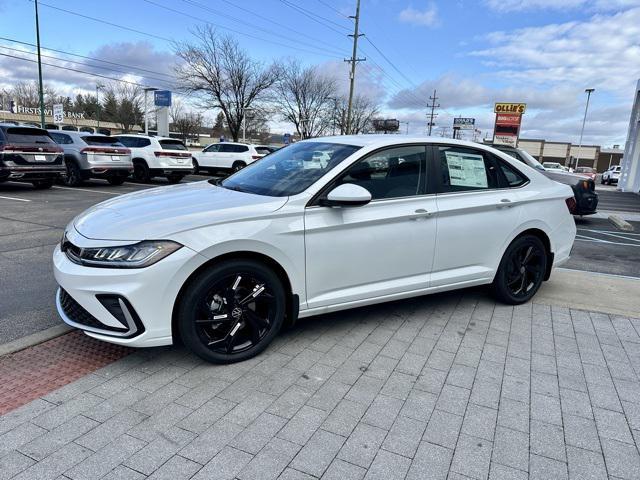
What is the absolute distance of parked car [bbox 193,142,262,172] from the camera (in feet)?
71.9

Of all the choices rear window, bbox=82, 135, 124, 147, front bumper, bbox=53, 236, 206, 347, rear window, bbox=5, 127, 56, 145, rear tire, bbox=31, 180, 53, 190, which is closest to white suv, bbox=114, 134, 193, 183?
rear window, bbox=82, 135, 124, 147

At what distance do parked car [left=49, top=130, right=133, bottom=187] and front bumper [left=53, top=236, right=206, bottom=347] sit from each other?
1167 centimetres

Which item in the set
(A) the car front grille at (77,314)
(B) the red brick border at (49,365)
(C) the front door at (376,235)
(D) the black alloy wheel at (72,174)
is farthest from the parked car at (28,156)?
(C) the front door at (376,235)

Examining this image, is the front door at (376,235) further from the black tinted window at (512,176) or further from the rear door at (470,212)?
the black tinted window at (512,176)

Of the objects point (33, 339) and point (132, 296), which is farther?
point (33, 339)

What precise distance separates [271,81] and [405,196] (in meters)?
37.5

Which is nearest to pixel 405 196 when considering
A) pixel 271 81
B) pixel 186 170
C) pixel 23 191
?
pixel 23 191

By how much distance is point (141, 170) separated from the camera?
15.9 metres

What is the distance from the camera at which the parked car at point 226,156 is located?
21922mm

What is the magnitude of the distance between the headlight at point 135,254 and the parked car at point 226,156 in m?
19.2

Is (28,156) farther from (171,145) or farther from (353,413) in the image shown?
(353,413)

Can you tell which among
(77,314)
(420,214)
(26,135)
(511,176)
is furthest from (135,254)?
(26,135)

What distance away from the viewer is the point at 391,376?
313 centimetres

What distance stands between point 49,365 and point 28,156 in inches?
413
